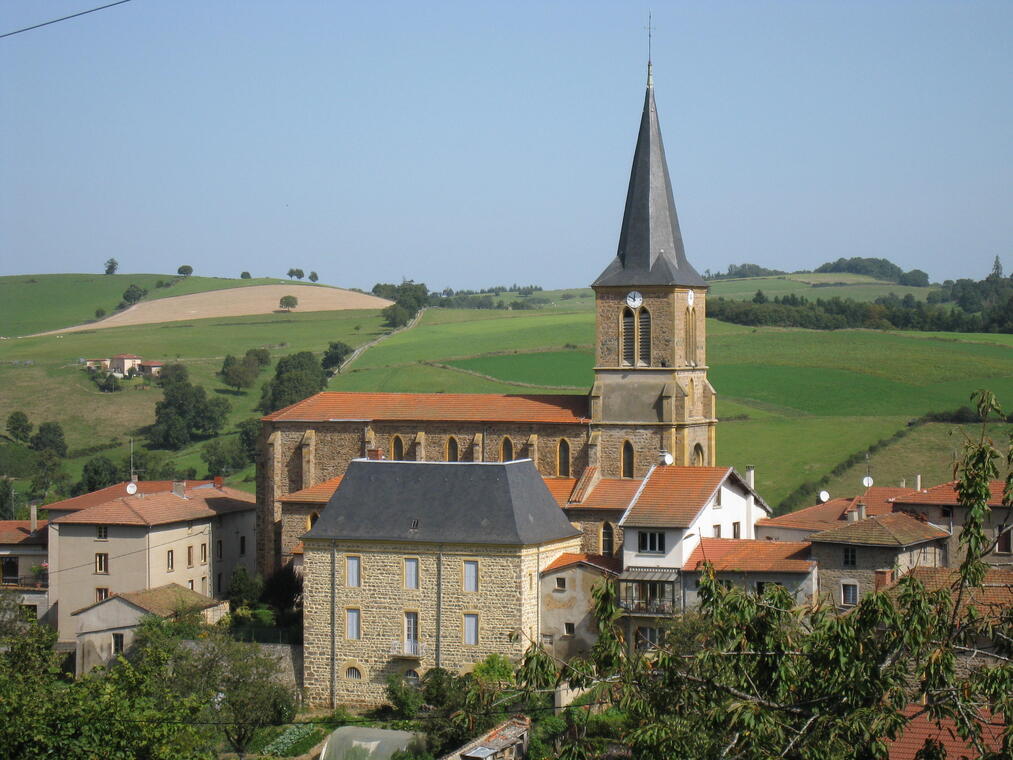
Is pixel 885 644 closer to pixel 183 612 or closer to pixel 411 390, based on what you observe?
pixel 183 612

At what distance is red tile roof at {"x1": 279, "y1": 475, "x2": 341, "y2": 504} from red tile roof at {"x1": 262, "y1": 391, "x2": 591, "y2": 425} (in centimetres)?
258

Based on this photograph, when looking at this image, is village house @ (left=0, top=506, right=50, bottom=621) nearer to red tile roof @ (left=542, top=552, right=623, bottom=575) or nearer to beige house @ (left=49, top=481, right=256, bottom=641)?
beige house @ (left=49, top=481, right=256, bottom=641)

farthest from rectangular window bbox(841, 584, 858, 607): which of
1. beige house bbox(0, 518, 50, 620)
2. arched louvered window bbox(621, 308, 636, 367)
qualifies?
beige house bbox(0, 518, 50, 620)

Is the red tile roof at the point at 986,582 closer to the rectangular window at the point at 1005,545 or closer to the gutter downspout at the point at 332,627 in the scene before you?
the rectangular window at the point at 1005,545

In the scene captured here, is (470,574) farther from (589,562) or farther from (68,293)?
(68,293)

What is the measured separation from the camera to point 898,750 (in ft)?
79.2

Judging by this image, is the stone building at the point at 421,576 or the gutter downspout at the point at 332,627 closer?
the stone building at the point at 421,576

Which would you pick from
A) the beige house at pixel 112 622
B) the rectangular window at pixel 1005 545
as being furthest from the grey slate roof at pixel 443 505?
the rectangular window at pixel 1005 545

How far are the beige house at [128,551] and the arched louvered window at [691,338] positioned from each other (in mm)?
18806

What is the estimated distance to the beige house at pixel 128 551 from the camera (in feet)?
175

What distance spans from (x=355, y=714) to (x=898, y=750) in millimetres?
22023

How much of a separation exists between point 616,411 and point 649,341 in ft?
8.94

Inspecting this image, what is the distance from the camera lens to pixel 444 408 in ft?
182

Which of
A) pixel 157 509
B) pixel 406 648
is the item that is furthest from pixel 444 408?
pixel 406 648
